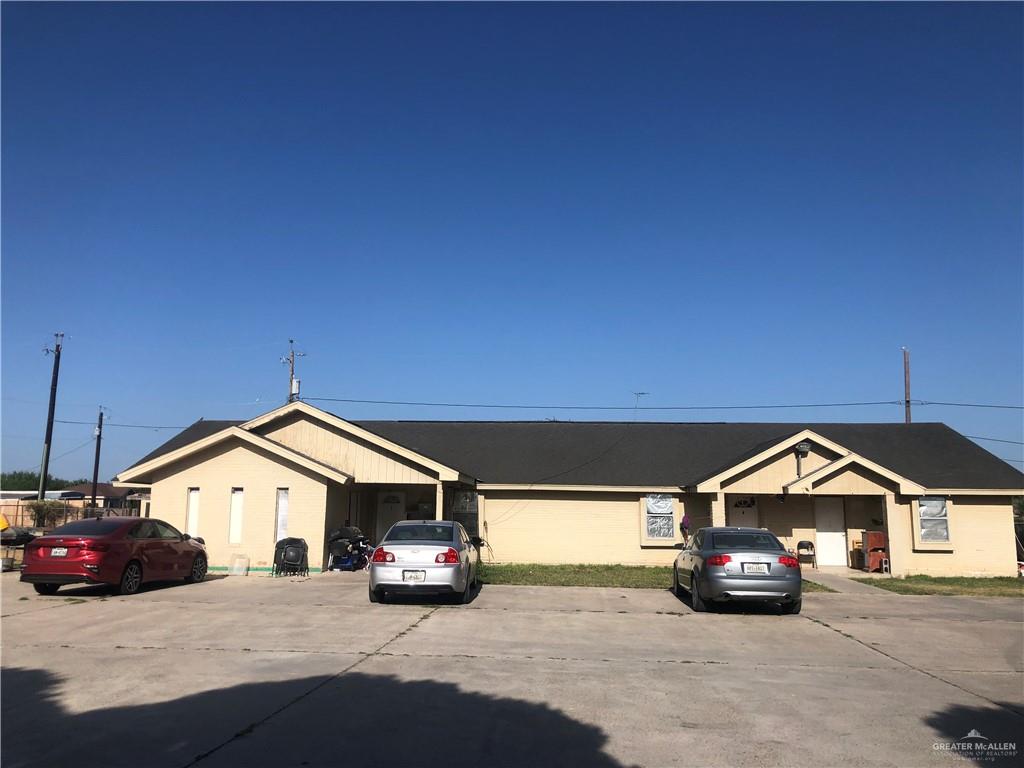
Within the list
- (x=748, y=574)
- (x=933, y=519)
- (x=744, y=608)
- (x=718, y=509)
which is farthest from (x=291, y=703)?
(x=933, y=519)

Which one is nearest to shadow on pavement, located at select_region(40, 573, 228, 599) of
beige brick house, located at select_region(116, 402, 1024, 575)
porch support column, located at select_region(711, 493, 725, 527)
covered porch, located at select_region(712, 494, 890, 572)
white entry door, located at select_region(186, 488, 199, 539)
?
white entry door, located at select_region(186, 488, 199, 539)

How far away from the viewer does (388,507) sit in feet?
81.5

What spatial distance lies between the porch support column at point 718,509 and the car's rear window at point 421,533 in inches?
356

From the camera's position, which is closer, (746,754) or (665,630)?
(746,754)

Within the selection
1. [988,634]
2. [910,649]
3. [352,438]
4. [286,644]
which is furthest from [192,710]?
[352,438]


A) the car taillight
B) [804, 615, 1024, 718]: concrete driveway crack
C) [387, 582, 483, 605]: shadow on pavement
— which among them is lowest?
[804, 615, 1024, 718]: concrete driveway crack

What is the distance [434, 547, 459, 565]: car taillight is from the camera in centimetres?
1316

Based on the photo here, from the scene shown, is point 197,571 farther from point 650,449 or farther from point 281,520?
point 650,449

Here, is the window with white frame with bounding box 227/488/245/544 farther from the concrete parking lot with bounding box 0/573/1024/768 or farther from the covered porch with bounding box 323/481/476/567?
the concrete parking lot with bounding box 0/573/1024/768

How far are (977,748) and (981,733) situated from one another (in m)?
0.52

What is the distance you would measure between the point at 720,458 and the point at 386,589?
562 inches

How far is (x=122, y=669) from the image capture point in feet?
26.2

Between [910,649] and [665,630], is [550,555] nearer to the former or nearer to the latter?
[665,630]

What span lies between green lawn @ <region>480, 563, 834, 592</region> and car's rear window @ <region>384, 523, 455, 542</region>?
168 inches
